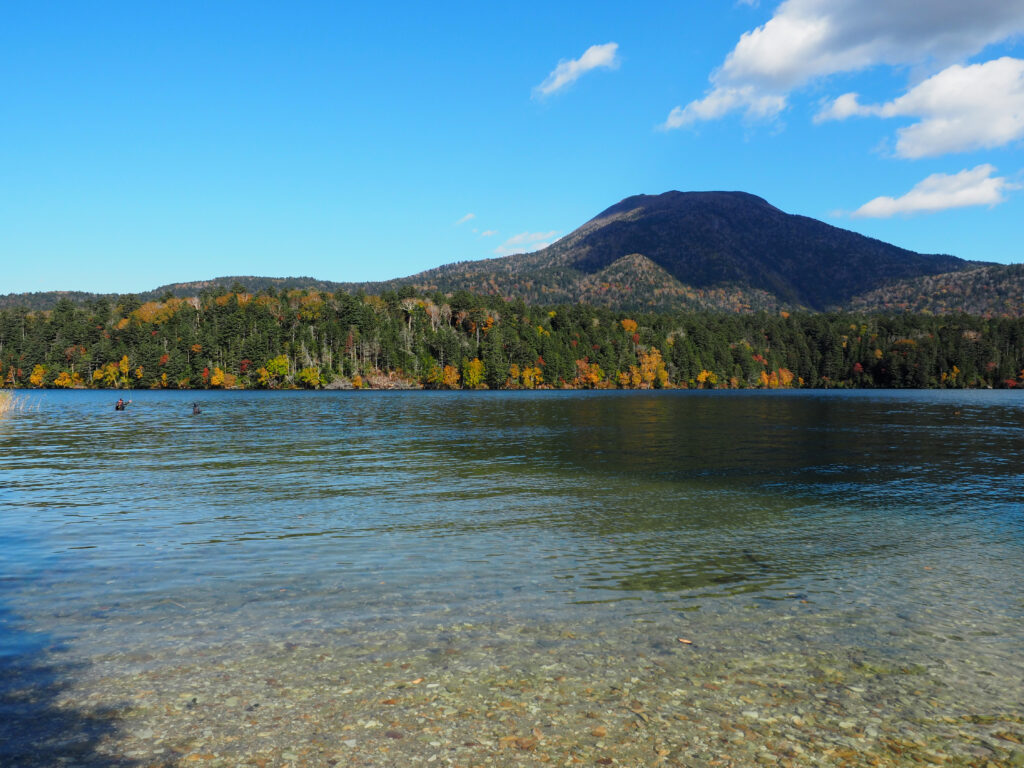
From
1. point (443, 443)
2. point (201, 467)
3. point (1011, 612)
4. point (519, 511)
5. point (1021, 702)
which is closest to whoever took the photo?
point (1021, 702)

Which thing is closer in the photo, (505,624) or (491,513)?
(505,624)

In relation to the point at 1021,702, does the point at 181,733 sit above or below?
above

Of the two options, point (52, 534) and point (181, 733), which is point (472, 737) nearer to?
point (181, 733)

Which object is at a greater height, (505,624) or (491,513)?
(505,624)

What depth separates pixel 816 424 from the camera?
251ft

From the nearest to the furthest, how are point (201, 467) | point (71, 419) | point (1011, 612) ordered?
1. point (1011, 612)
2. point (201, 467)
3. point (71, 419)

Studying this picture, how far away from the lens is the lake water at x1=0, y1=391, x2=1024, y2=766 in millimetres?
8727

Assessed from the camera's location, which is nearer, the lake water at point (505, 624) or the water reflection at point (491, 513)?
the lake water at point (505, 624)

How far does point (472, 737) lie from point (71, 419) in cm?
8523

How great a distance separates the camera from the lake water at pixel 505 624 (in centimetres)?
873

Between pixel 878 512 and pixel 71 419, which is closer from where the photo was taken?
pixel 878 512

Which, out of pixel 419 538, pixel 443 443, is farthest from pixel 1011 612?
pixel 443 443

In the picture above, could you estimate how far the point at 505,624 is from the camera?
42.1 feet

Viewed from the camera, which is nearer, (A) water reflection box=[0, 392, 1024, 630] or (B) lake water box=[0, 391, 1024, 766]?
(B) lake water box=[0, 391, 1024, 766]
